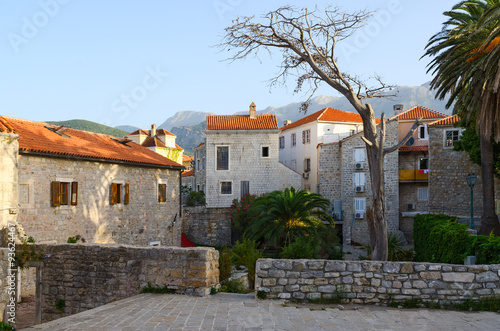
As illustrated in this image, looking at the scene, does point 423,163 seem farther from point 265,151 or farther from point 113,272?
point 113,272

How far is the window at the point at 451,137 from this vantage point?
31.0m

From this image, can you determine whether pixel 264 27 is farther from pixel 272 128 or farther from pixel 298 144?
pixel 298 144

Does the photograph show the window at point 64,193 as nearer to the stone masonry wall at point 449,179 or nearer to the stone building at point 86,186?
the stone building at point 86,186

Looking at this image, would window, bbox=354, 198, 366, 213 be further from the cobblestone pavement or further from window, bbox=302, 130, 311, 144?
the cobblestone pavement

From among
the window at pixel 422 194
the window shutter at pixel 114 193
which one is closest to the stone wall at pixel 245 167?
the window at pixel 422 194

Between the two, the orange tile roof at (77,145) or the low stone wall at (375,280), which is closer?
the low stone wall at (375,280)

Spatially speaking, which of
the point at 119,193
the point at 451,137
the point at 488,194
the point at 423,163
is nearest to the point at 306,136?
the point at 423,163

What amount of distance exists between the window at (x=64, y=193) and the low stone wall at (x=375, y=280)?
12131 millimetres

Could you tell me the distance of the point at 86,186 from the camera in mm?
20141

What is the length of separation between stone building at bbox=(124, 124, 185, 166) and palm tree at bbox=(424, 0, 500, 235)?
34.7m

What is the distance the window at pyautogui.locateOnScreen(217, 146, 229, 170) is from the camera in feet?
118

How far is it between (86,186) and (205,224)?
47.3ft

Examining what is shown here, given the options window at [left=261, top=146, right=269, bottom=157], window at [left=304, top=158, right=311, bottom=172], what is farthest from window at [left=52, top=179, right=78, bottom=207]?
window at [left=304, top=158, right=311, bottom=172]

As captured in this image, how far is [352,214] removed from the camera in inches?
1366
